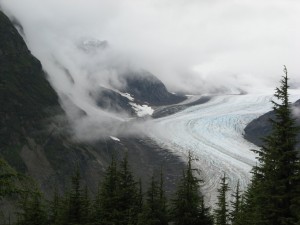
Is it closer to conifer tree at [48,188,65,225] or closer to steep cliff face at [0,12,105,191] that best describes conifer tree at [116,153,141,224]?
conifer tree at [48,188,65,225]

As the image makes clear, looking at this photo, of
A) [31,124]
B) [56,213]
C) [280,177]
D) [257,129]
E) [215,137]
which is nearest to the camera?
[280,177]

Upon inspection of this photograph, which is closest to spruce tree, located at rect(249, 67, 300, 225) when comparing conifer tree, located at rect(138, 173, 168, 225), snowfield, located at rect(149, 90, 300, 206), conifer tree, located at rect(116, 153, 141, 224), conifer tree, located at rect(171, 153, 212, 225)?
conifer tree, located at rect(171, 153, 212, 225)

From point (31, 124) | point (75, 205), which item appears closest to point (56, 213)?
point (75, 205)

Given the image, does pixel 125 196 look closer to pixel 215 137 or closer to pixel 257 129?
pixel 215 137

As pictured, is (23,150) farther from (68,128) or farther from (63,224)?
(63,224)

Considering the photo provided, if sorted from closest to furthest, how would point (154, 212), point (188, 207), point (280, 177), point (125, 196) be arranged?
1. point (280, 177)
2. point (188, 207)
3. point (125, 196)
4. point (154, 212)

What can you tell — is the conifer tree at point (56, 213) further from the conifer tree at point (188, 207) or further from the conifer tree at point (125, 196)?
the conifer tree at point (188, 207)
